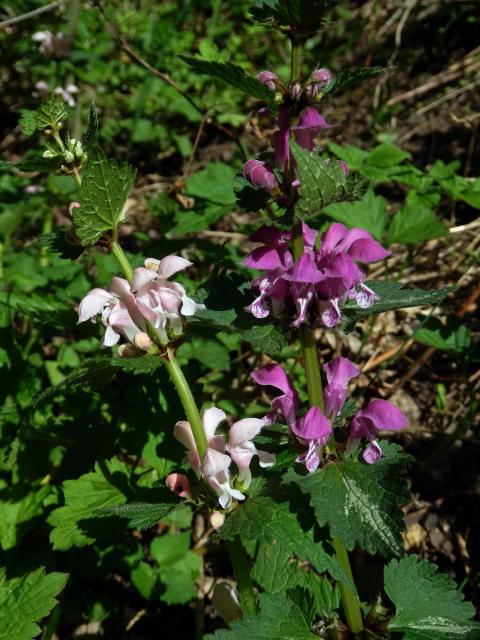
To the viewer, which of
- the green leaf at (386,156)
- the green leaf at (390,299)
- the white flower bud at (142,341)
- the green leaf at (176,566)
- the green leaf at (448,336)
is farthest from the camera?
the green leaf at (386,156)

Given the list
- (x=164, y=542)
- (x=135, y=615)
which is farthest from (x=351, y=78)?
(x=135, y=615)

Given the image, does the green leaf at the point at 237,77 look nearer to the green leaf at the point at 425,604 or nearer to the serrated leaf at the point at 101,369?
the serrated leaf at the point at 101,369

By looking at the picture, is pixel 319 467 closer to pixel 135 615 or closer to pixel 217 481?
pixel 217 481

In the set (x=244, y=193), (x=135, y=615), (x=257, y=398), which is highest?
(x=244, y=193)

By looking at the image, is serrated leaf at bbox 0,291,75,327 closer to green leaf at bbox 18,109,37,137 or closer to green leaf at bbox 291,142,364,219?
green leaf at bbox 18,109,37,137

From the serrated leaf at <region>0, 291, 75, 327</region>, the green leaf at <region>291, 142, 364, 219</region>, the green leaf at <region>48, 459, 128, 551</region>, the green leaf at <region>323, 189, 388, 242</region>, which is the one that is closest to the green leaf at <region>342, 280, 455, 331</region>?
the green leaf at <region>291, 142, 364, 219</region>

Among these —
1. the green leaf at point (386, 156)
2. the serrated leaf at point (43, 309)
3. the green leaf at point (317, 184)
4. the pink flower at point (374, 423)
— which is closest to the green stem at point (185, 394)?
the pink flower at point (374, 423)
